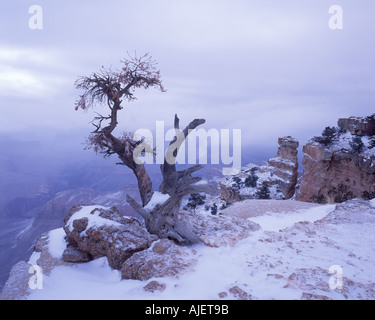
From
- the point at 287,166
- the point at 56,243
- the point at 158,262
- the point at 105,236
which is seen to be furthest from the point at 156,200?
the point at 287,166

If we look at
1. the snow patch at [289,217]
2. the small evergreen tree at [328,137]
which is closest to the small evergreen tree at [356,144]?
the small evergreen tree at [328,137]

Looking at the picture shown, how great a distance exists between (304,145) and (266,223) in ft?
62.3

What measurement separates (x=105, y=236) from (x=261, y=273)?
4.30 metres

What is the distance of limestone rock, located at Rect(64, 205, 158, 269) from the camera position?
625cm

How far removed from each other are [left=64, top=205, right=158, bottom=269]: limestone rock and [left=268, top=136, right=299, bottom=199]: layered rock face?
26.7 meters

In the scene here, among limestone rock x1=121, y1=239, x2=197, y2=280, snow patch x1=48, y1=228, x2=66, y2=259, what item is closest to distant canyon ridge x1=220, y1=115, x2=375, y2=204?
snow patch x1=48, y1=228, x2=66, y2=259

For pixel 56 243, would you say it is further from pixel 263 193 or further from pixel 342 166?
pixel 342 166

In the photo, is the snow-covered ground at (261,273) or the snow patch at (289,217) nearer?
the snow-covered ground at (261,273)

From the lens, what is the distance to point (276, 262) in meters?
5.64

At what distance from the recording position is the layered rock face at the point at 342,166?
66.6 feet

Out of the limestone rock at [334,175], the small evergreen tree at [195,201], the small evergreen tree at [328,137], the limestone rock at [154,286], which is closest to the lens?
the limestone rock at [154,286]

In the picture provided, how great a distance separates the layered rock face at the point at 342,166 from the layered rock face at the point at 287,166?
12.0ft

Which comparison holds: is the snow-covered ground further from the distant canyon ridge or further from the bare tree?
the distant canyon ridge

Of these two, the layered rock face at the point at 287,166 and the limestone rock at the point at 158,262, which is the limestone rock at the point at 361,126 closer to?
the layered rock face at the point at 287,166
